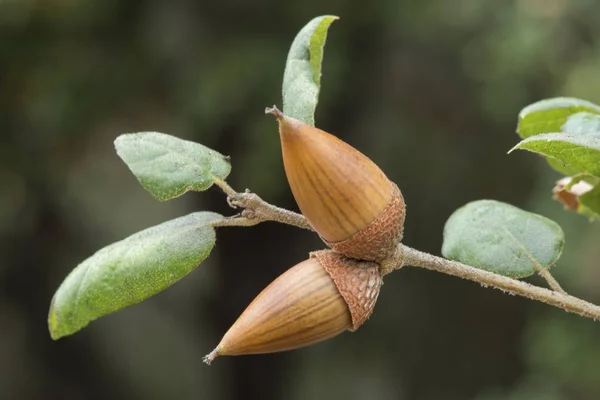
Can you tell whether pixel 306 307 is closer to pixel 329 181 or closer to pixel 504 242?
pixel 329 181

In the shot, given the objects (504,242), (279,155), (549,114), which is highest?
(549,114)

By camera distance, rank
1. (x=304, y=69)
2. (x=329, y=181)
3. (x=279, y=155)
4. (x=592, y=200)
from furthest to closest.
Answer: (x=279, y=155) < (x=592, y=200) < (x=304, y=69) < (x=329, y=181)

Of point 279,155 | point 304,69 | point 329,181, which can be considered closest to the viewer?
point 329,181

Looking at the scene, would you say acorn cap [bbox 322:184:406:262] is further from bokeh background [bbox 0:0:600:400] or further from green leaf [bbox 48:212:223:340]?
bokeh background [bbox 0:0:600:400]

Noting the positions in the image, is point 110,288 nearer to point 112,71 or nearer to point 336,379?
point 112,71

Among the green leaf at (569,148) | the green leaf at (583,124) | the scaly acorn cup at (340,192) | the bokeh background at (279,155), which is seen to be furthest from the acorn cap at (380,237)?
the bokeh background at (279,155)

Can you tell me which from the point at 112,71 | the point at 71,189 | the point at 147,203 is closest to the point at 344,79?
the point at 112,71

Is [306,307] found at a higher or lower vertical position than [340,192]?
lower

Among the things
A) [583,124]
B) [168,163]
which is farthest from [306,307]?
[583,124]

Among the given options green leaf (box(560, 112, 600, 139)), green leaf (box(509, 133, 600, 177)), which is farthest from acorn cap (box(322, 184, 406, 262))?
green leaf (box(560, 112, 600, 139))
